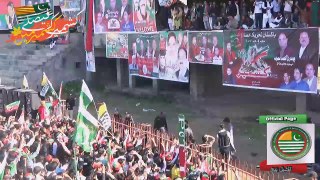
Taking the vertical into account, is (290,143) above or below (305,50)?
below

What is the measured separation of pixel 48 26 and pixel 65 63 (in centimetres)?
729

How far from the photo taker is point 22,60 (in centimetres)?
3136

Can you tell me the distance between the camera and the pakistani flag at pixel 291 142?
8516mm

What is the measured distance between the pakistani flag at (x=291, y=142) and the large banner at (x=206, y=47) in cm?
1171

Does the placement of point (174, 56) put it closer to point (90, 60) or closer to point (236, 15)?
point (236, 15)

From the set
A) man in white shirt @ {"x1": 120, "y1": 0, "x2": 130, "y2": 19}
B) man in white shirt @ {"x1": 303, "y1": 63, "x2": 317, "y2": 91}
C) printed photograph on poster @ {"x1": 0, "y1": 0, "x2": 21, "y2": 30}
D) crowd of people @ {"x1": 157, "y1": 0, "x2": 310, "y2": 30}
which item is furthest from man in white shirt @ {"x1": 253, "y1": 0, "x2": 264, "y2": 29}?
printed photograph on poster @ {"x1": 0, "y1": 0, "x2": 21, "y2": 30}

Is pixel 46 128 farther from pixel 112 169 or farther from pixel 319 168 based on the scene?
pixel 319 168

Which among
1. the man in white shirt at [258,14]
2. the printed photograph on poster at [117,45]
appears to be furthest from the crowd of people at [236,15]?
the printed photograph on poster at [117,45]

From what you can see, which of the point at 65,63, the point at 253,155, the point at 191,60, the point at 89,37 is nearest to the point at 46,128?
the point at 253,155

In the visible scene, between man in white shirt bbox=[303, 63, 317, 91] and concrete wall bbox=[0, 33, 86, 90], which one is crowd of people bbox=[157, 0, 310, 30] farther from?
concrete wall bbox=[0, 33, 86, 90]

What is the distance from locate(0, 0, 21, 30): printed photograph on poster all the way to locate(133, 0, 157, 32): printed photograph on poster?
13.8 meters

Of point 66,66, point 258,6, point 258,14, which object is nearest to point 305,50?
point 258,14

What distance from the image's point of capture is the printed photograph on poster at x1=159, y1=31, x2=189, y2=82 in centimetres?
2208

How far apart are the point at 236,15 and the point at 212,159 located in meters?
9.13
